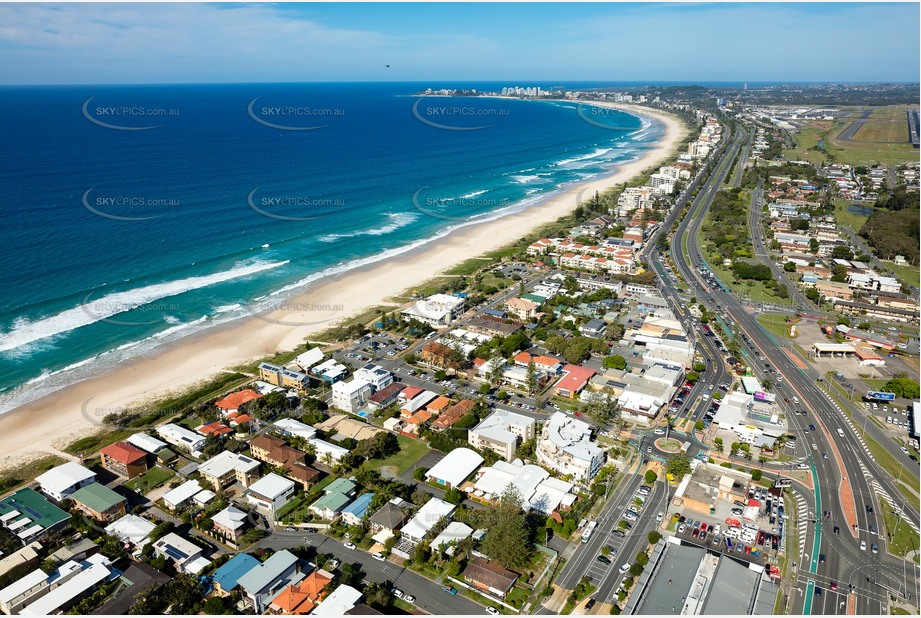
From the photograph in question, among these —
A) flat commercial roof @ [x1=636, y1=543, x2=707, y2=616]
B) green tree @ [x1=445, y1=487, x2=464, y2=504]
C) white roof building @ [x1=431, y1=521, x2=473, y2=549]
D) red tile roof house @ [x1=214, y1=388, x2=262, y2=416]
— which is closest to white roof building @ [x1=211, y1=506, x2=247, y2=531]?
white roof building @ [x1=431, y1=521, x2=473, y2=549]

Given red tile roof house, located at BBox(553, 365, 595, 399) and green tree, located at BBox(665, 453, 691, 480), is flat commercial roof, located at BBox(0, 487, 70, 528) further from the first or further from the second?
green tree, located at BBox(665, 453, 691, 480)

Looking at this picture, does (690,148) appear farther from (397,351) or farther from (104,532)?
(104,532)

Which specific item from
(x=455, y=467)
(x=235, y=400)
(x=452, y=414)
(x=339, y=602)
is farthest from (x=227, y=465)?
(x=452, y=414)

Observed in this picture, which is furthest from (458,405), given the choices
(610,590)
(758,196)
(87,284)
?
(758,196)

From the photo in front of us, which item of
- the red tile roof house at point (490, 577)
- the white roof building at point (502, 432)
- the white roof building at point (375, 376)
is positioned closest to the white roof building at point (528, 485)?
the white roof building at point (502, 432)

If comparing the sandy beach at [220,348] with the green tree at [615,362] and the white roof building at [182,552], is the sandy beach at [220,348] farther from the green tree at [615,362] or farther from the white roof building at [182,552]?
the green tree at [615,362]
